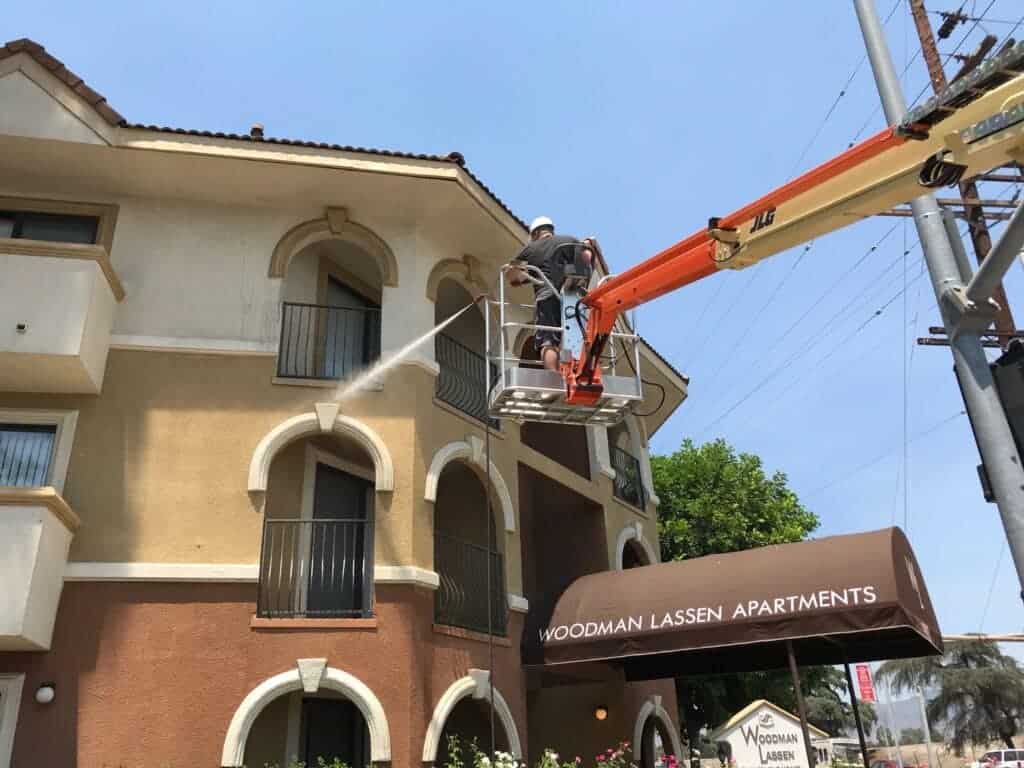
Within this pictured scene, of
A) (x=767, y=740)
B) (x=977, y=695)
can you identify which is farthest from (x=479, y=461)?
(x=977, y=695)

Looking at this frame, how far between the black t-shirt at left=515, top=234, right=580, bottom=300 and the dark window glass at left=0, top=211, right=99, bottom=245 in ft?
25.0

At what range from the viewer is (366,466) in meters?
13.8

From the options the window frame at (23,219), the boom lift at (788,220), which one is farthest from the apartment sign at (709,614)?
the window frame at (23,219)

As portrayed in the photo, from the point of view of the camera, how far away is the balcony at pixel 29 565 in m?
9.73

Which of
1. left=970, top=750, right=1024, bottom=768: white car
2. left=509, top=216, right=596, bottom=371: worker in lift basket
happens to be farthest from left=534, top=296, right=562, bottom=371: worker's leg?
left=970, top=750, right=1024, bottom=768: white car

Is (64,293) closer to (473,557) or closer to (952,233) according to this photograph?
(473,557)

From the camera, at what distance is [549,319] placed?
30.1 feet

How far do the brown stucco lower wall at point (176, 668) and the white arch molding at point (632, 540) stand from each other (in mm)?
5971

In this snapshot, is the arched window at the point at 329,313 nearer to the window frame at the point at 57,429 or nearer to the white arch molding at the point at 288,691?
the window frame at the point at 57,429

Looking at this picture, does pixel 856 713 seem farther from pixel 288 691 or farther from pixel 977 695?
pixel 977 695

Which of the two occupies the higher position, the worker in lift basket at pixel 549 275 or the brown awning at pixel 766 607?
the worker in lift basket at pixel 549 275

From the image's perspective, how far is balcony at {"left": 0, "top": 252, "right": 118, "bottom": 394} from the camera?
11039mm

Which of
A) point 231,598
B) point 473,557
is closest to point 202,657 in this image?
point 231,598

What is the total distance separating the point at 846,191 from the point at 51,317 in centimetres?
984
